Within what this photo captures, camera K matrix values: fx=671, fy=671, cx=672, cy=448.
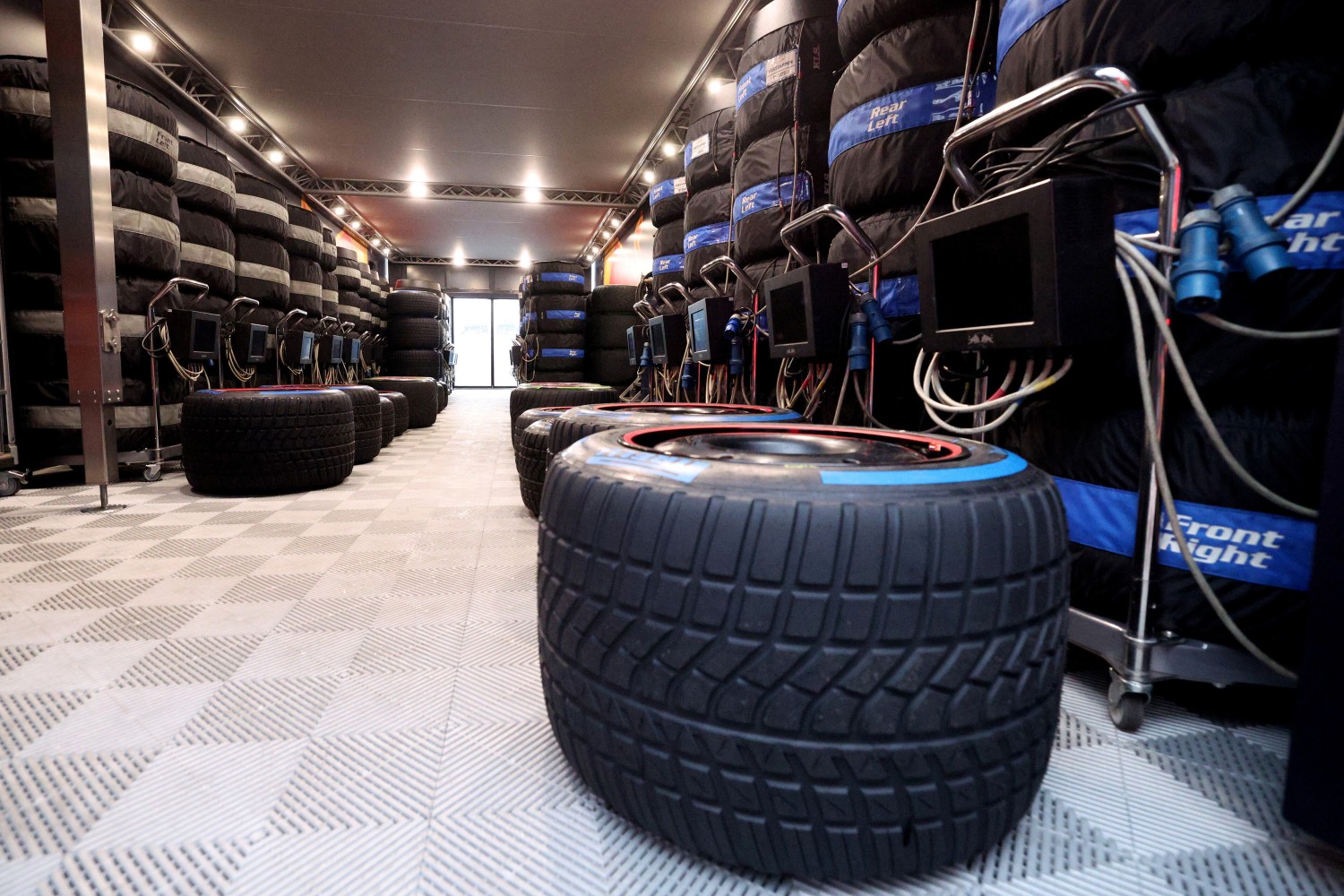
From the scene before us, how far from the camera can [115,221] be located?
3406 millimetres

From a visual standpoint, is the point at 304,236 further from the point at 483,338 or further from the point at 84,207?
the point at 483,338

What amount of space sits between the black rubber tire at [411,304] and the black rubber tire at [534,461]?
8.03 meters

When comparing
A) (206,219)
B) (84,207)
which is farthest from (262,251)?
(84,207)

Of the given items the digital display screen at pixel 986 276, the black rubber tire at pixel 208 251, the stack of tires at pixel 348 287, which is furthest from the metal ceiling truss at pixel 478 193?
the digital display screen at pixel 986 276

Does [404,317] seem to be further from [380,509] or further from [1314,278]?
[1314,278]

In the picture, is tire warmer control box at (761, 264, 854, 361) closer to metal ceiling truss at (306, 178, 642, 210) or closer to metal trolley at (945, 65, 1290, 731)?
metal trolley at (945, 65, 1290, 731)

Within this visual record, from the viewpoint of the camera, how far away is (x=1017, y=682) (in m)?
0.69

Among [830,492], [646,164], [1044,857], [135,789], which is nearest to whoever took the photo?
[830,492]

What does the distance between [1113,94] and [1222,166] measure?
21 centimetres

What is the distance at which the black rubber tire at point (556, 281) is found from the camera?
25.2 feet

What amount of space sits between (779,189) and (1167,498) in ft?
6.88

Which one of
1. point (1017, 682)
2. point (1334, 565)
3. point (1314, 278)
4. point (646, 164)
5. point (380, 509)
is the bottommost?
point (380, 509)

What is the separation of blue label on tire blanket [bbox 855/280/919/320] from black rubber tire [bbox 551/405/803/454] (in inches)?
16.0

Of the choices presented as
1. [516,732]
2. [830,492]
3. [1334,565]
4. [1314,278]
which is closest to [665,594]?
[830,492]
